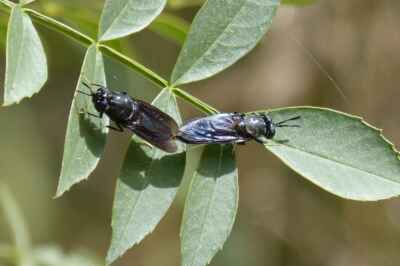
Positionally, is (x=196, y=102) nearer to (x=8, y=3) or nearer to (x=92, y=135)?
(x=92, y=135)

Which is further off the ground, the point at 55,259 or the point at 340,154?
the point at 340,154

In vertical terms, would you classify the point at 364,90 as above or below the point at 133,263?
above

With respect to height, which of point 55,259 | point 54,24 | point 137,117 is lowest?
point 55,259

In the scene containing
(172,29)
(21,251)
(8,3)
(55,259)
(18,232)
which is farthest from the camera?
(55,259)

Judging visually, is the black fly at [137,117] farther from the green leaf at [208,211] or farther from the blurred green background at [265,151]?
the blurred green background at [265,151]

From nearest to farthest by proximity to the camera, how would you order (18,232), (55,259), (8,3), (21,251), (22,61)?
(22,61), (8,3), (21,251), (18,232), (55,259)

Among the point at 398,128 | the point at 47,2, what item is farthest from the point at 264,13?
the point at 398,128

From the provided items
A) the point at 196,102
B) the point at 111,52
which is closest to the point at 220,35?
the point at 196,102

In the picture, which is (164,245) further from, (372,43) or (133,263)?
(372,43)
